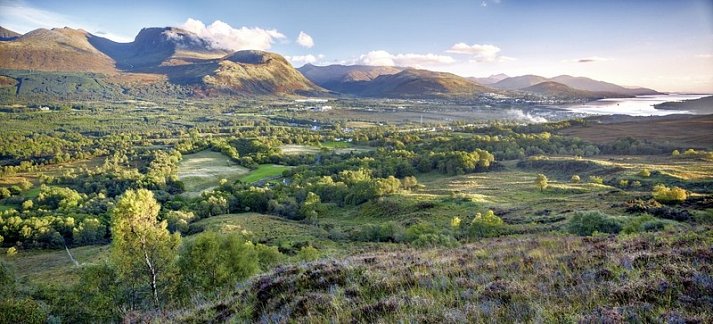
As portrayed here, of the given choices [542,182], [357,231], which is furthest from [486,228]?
[542,182]

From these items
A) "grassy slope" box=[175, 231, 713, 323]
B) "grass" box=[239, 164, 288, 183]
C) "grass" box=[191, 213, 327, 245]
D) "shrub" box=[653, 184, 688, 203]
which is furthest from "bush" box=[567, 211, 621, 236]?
"grass" box=[239, 164, 288, 183]

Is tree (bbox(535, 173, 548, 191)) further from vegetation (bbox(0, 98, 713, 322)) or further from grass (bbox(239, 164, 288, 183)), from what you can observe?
grass (bbox(239, 164, 288, 183))

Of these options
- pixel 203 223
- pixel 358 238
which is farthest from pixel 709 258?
pixel 203 223

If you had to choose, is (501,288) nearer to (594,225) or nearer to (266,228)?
(594,225)

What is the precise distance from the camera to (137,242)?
28.7 metres

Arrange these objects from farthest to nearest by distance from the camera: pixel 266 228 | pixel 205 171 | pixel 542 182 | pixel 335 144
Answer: pixel 335 144 < pixel 205 171 < pixel 542 182 < pixel 266 228

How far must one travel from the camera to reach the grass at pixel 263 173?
13175cm

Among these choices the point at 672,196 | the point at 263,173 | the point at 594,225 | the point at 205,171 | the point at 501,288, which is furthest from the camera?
the point at 205,171

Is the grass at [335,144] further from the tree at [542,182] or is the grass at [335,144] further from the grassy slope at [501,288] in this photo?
the grassy slope at [501,288]

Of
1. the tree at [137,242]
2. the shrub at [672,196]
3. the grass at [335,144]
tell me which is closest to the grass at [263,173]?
the grass at [335,144]

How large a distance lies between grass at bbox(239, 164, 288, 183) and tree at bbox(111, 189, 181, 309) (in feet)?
327

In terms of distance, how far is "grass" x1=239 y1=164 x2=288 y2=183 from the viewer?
131750 millimetres

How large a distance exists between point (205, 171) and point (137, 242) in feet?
394

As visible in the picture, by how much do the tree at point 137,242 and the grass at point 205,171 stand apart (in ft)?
303
